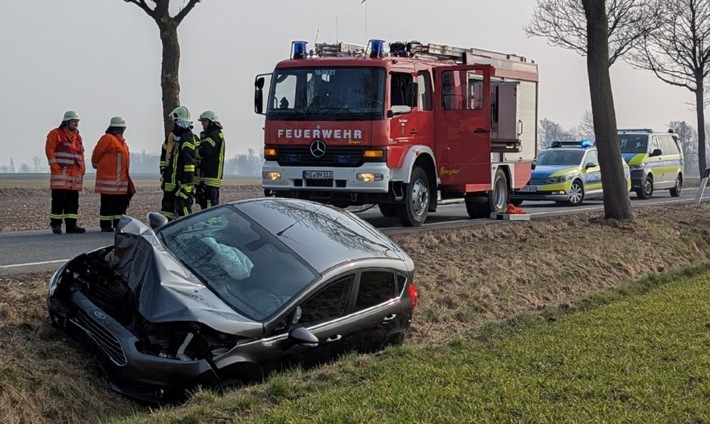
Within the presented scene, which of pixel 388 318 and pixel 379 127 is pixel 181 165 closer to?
pixel 379 127

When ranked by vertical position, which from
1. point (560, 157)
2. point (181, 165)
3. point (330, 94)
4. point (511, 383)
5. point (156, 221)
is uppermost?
point (330, 94)

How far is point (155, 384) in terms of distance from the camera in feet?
20.7

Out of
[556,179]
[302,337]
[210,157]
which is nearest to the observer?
[302,337]

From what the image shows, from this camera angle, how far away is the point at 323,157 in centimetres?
1467

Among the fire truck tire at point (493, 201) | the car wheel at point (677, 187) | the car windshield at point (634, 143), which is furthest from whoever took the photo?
the car wheel at point (677, 187)

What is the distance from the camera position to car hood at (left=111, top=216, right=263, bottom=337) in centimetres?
641

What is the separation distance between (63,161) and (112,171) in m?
0.76

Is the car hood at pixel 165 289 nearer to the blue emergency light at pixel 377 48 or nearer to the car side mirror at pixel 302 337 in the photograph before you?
the car side mirror at pixel 302 337

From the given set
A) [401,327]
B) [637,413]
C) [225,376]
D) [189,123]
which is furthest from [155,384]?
[189,123]

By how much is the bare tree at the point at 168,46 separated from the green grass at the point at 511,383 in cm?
951

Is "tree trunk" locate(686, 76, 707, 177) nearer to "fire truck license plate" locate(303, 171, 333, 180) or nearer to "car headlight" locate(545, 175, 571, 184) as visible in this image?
"car headlight" locate(545, 175, 571, 184)

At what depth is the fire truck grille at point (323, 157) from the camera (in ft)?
47.7

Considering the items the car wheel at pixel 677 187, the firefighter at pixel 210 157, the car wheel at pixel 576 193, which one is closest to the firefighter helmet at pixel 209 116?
the firefighter at pixel 210 157

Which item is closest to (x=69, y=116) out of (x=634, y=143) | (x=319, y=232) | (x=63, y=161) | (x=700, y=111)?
(x=63, y=161)
